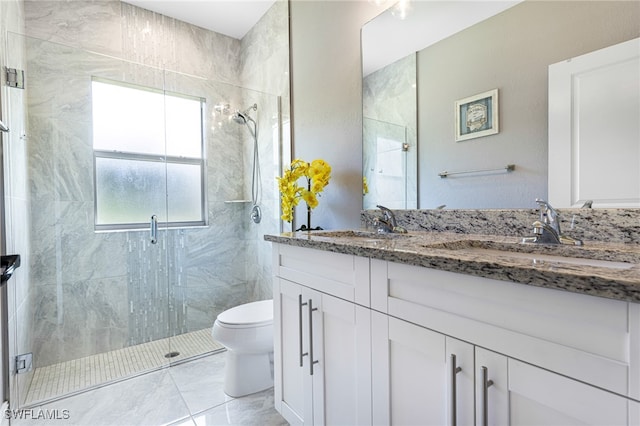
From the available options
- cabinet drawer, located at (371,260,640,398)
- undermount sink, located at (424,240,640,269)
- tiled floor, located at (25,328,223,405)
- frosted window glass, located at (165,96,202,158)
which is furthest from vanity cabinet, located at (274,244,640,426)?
frosted window glass, located at (165,96,202,158)

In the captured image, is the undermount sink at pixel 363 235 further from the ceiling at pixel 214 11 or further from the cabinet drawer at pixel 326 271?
the ceiling at pixel 214 11

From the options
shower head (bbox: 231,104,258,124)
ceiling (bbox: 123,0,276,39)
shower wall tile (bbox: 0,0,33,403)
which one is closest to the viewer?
shower wall tile (bbox: 0,0,33,403)

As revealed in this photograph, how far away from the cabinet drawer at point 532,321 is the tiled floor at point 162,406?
3.59 ft

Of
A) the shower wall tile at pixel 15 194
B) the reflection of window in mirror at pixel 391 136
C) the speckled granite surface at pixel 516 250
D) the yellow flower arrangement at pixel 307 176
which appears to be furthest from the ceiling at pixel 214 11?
the speckled granite surface at pixel 516 250

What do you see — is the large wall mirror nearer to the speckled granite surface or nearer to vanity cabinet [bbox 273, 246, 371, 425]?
the speckled granite surface

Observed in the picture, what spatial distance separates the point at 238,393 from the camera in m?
1.69

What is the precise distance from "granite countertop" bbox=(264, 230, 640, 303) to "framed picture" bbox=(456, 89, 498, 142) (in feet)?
1.38

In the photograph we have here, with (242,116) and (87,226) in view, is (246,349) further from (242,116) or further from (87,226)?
(242,116)

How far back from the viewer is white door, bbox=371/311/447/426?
0.80 m

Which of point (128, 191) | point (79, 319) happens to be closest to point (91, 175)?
point (128, 191)

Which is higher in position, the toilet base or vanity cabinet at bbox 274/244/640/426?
vanity cabinet at bbox 274/244/640/426

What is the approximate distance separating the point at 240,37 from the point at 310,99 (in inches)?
49.1

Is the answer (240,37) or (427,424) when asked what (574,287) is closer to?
(427,424)

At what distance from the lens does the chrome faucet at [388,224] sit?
150cm
